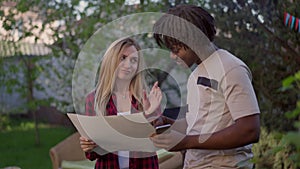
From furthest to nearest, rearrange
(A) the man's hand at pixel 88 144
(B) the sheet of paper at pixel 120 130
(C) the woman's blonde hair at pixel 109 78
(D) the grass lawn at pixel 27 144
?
(D) the grass lawn at pixel 27 144 → (C) the woman's blonde hair at pixel 109 78 → (A) the man's hand at pixel 88 144 → (B) the sheet of paper at pixel 120 130

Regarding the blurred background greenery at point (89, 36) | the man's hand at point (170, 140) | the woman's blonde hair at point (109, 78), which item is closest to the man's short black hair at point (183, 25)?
the man's hand at point (170, 140)

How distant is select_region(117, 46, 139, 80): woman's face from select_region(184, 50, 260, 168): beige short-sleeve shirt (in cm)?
78

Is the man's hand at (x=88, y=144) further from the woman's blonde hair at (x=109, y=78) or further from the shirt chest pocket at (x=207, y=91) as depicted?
the shirt chest pocket at (x=207, y=91)

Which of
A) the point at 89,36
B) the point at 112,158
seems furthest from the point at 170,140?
the point at 89,36

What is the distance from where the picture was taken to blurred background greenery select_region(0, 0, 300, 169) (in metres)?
5.55

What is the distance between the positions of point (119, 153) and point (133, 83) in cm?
37

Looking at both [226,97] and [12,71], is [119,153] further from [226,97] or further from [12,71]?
[12,71]

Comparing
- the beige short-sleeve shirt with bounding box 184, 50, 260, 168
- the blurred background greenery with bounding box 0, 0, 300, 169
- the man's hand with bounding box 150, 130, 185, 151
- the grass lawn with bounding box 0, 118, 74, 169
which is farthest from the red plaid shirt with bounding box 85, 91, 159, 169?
the grass lawn with bounding box 0, 118, 74, 169

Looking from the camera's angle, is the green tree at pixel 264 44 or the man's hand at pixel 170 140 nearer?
the man's hand at pixel 170 140

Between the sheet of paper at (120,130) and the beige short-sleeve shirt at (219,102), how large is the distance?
20 cm

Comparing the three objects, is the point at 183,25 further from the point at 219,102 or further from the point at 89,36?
the point at 89,36

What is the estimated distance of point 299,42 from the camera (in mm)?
5453

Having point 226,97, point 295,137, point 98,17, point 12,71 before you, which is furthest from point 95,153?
point 12,71

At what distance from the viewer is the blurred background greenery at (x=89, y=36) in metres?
5.55
